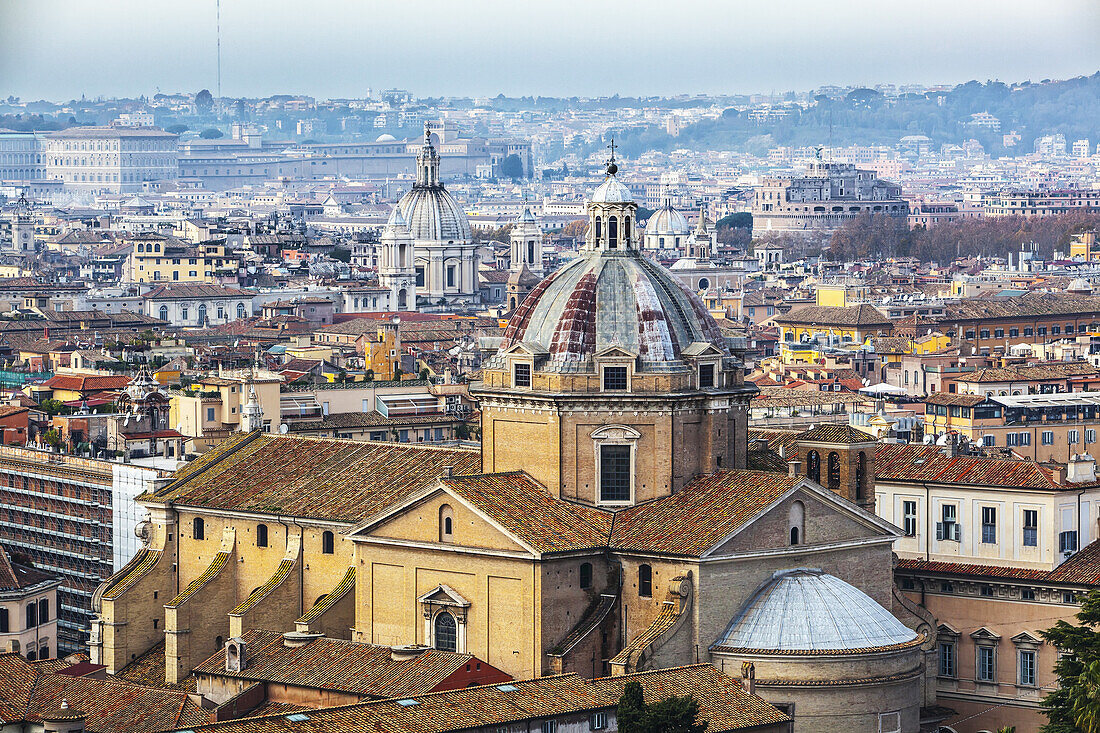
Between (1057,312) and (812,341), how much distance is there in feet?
32.2

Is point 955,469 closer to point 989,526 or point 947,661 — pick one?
point 989,526

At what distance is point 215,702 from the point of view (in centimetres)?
3862

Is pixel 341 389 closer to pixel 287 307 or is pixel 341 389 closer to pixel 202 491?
pixel 202 491

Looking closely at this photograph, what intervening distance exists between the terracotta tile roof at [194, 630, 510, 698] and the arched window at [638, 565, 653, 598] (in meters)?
1.96

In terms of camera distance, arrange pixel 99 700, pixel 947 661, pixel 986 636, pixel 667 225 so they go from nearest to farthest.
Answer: pixel 99 700
pixel 986 636
pixel 947 661
pixel 667 225

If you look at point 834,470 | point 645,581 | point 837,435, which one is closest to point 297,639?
point 645,581

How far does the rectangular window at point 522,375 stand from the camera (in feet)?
128

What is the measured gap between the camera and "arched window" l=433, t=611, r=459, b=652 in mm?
38062

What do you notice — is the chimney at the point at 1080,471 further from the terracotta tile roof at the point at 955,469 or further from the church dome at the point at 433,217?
the church dome at the point at 433,217

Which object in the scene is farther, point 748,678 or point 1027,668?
point 1027,668

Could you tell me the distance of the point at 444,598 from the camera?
37969 millimetres

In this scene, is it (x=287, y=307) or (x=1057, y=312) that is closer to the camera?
(x=1057, y=312)

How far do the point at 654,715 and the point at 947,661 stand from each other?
9.41 meters

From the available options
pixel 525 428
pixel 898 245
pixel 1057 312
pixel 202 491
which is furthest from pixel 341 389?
pixel 898 245
